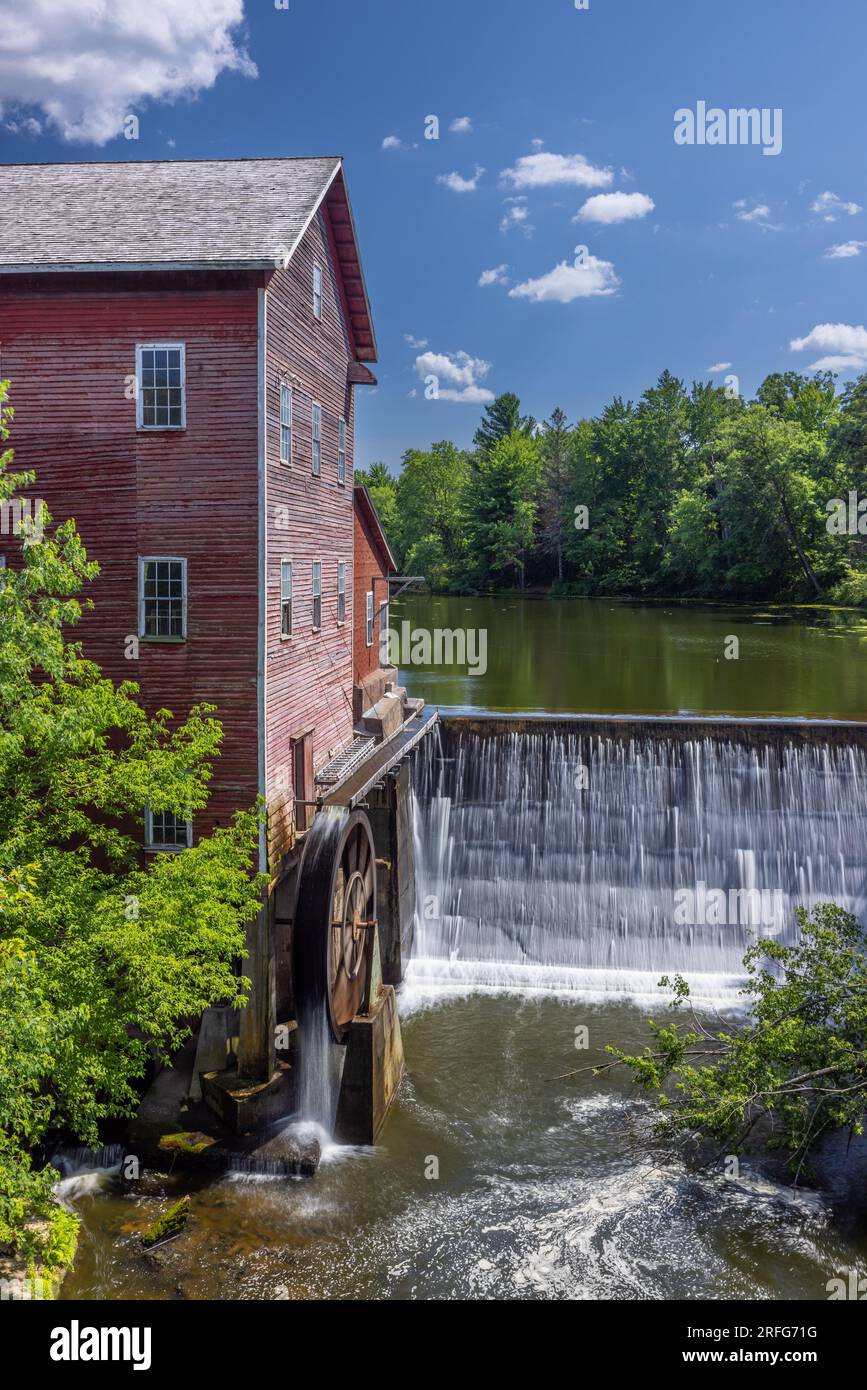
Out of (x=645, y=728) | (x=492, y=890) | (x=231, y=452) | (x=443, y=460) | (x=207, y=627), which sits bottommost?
(x=492, y=890)

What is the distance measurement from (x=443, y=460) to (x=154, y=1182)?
348ft

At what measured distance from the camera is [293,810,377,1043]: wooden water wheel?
52.7 ft

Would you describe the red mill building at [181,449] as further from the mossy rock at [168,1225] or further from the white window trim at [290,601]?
the mossy rock at [168,1225]

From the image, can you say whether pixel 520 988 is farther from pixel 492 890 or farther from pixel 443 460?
pixel 443 460

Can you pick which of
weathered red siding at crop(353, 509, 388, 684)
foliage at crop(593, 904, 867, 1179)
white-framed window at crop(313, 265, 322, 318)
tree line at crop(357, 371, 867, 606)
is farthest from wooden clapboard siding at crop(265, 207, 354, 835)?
tree line at crop(357, 371, 867, 606)

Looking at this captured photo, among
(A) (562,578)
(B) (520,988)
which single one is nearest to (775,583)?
(A) (562,578)

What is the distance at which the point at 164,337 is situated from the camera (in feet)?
53.9

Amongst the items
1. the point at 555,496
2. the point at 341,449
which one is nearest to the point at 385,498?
the point at 555,496

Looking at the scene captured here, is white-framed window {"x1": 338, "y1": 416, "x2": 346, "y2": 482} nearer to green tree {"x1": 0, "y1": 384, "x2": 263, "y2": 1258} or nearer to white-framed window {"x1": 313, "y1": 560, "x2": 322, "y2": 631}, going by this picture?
white-framed window {"x1": 313, "y1": 560, "x2": 322, "y2": 631}

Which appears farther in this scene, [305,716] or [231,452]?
[305,716]

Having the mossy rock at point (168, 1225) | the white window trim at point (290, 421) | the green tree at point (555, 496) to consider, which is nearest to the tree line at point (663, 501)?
the green tree at point (555, 496)

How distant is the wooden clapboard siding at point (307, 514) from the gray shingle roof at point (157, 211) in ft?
2.50

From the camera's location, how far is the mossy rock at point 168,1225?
14.0 meters

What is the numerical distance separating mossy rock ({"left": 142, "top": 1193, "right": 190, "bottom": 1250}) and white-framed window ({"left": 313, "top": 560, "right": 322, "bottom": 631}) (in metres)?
10.2
